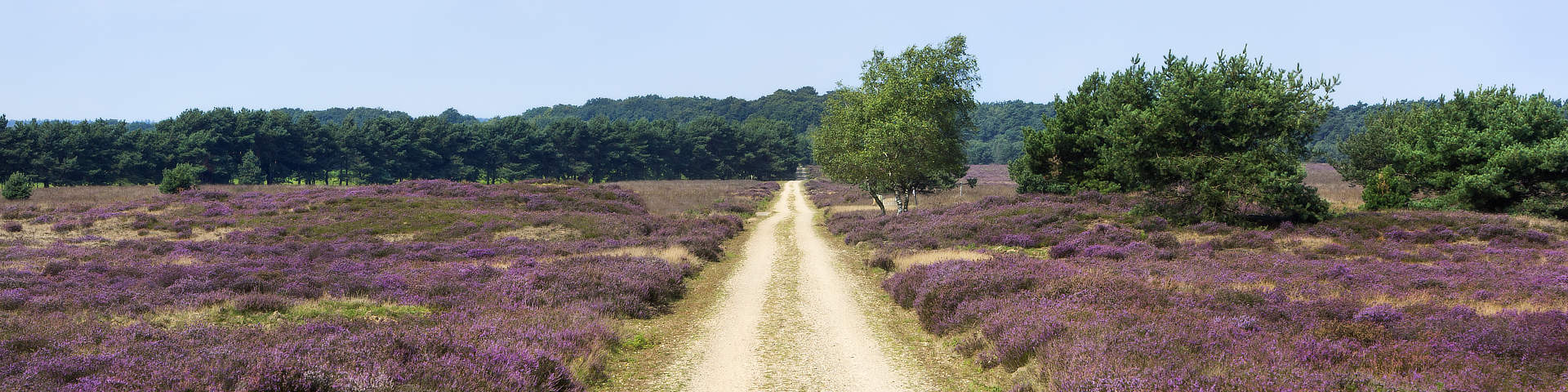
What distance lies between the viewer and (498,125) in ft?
362

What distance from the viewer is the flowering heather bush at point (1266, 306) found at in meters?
7.35

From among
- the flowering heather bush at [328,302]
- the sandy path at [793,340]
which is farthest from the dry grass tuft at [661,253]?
the sandy path at [793,340]

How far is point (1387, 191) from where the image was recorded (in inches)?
1388

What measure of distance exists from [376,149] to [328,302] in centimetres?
9489

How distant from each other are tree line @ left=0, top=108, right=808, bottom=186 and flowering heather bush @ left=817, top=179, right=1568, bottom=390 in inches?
2966

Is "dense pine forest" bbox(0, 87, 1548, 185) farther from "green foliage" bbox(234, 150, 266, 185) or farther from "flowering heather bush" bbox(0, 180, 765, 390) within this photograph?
"flowering heather bush" bbox(0, 180, 765, 390)

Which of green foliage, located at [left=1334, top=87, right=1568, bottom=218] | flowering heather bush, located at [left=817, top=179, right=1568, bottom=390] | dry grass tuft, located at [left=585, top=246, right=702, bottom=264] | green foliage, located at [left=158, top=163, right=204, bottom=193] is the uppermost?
green foliage, located at [left=1334, top=87, right=1568, bottom=218]

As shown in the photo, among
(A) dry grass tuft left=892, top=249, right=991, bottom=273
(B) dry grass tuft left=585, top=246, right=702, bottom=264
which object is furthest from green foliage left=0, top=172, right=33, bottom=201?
(A) dry grass tuft left=892, top=249, right=991, bottom=273

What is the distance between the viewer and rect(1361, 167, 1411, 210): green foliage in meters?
34.2

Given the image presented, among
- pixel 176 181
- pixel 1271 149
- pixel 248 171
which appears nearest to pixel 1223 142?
pixel 1271 149

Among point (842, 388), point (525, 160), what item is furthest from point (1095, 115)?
point (525, 160)

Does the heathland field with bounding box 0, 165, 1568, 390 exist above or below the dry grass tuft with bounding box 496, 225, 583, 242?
above

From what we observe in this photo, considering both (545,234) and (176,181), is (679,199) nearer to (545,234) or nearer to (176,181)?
(545,234)

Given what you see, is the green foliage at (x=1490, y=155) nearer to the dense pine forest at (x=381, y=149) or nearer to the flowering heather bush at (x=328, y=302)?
the dense pine forest at (x=381, y=149)
